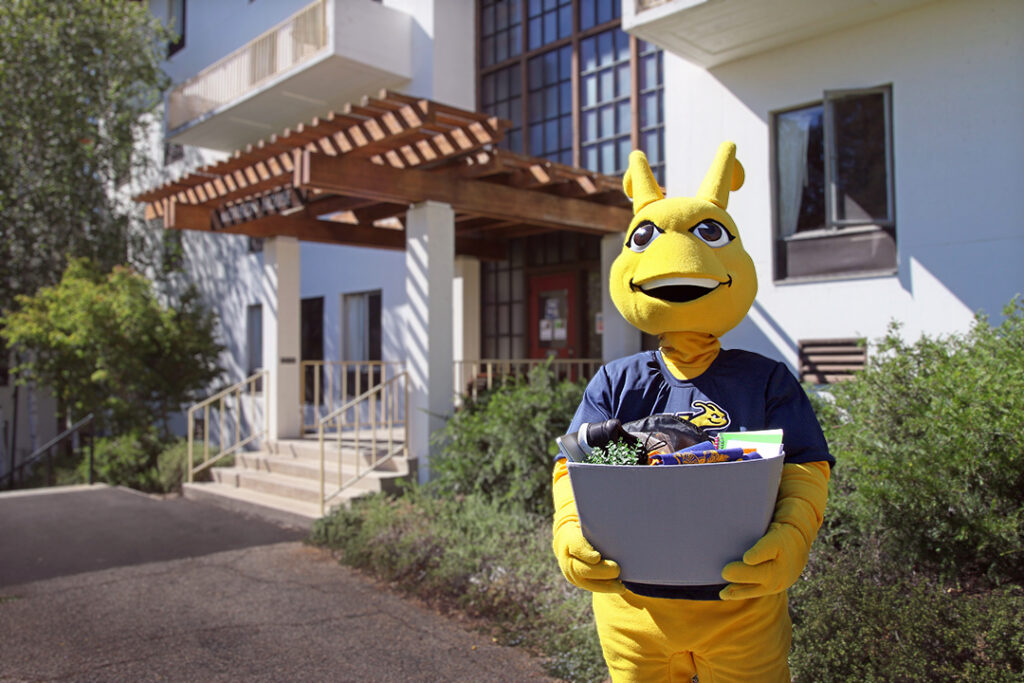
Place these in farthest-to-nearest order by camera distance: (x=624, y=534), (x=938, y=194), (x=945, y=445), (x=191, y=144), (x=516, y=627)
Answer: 1. (x=191, y=144)
2. (x=938, y=194)
3. (x=516, y=627)
4. (x=945, y=445)
5. (x=624, y=534)

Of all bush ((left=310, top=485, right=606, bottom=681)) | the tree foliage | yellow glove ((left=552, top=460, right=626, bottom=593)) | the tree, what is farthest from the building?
yellow glove ((left=552, top=460, right=626, bottom=593))

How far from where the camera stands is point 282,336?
1061cm

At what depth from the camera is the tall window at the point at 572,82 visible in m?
10.3

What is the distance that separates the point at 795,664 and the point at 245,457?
8.46m

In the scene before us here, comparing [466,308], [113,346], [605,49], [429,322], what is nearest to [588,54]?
[605,49]

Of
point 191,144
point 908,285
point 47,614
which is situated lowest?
point 47,614

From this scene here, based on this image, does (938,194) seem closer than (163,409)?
Yes

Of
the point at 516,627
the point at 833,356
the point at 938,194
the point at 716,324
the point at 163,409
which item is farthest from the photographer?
the point at 163,409

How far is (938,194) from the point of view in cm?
717

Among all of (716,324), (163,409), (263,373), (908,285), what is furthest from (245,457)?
(716,324)

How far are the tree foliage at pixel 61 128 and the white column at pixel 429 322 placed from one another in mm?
9144

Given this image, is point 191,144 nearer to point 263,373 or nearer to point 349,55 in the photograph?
point 349,55

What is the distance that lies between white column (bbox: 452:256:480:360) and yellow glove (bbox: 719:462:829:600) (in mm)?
9979

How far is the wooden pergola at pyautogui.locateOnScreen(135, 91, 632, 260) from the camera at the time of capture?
7121mm
